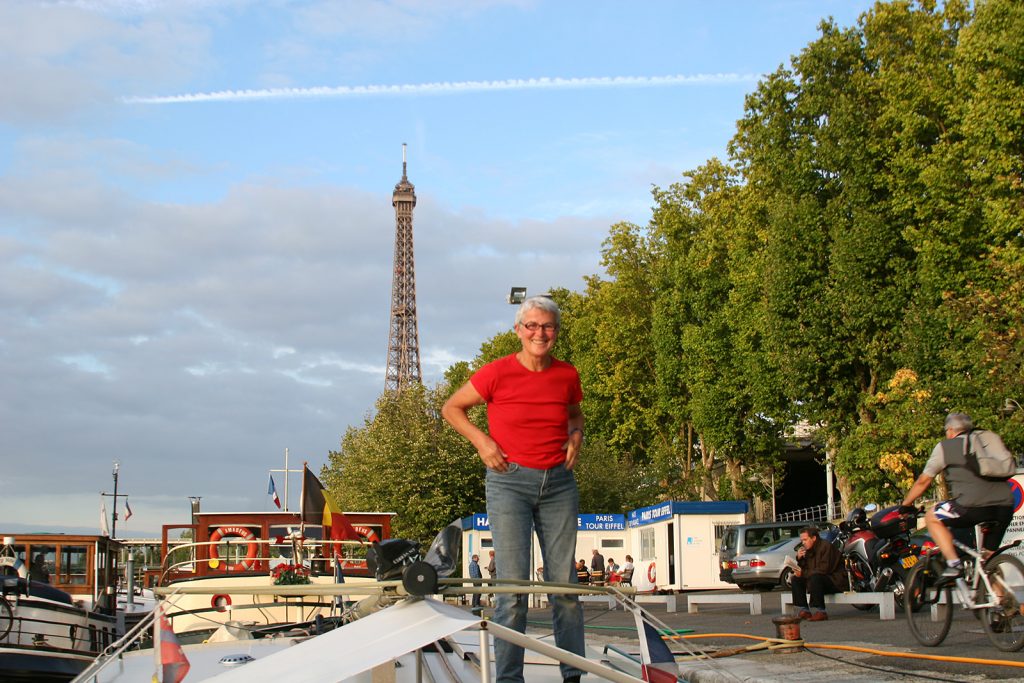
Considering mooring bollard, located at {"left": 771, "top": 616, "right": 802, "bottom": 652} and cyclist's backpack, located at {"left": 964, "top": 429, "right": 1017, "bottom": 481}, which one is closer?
cyclist's backpack, located at {"left": 964, "top": 429, "right": 1017, "bottom": 481}

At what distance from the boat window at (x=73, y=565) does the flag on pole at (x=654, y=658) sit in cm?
1927

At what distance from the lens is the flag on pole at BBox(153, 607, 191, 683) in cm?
368

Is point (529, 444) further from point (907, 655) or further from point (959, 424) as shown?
point (959, 424)

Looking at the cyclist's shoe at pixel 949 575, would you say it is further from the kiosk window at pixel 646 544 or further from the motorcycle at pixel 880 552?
the kiosk window at pixel 646 544

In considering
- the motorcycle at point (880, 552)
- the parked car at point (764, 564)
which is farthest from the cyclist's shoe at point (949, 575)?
the parked car at point (764, 564)

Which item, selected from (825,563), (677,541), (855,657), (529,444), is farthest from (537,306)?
(677,541)

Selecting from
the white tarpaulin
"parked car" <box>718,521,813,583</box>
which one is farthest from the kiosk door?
the white tarpaulin

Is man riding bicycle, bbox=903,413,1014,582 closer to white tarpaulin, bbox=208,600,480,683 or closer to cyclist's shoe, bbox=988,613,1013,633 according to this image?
cyclist's shoe, bbox=988,613,1013,633

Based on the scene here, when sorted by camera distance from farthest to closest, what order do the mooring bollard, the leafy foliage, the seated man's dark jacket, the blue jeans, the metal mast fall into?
1. the metal mast
2. the leafy foliage
3. the seated man's dark jacket
4. the mooring bollard
5. the blue jeans

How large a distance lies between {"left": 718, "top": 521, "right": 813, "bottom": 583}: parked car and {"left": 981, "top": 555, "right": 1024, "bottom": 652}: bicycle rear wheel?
809 inches

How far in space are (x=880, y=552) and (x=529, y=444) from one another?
1239 centimetres

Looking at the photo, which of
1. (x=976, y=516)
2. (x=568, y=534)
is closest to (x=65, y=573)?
(x=976, y=516)

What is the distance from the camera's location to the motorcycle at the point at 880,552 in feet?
53.3

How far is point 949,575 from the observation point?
9797mm
